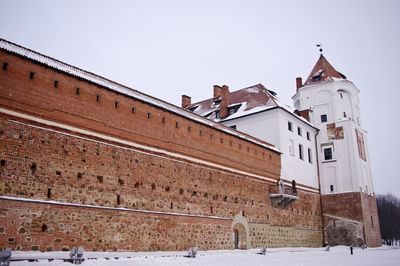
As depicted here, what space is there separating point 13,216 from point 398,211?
209 ft

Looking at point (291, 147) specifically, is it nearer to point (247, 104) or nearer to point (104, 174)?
point (247, 104)

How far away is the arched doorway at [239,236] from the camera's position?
20.6 meters

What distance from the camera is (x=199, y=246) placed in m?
17.5

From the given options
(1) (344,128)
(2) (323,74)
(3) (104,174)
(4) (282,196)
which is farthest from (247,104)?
(3) (104,174)

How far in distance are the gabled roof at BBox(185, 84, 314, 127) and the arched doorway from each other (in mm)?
9615

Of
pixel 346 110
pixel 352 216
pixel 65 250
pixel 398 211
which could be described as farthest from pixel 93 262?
pixel 398 211

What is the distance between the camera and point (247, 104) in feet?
96.0

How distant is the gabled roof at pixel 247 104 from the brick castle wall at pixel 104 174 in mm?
7397

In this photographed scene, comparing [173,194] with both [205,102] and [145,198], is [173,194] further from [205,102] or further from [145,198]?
[205,102]

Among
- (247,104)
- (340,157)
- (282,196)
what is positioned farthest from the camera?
(340,157)

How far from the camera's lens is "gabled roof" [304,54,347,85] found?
33750 millimetres

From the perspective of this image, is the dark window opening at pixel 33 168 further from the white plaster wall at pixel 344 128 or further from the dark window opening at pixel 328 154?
the dark window opening at pixel 328 154

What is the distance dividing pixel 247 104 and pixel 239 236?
38.3ft

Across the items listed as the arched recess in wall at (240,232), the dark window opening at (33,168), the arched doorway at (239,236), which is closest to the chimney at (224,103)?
the arched recess in wall at (240,232)
